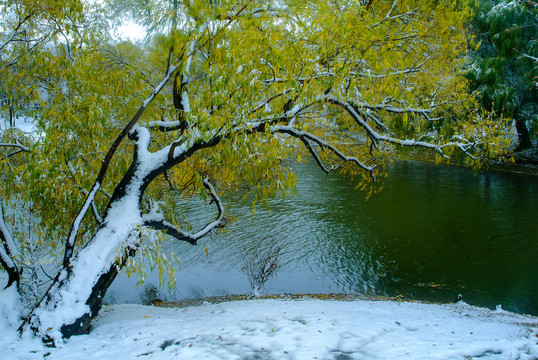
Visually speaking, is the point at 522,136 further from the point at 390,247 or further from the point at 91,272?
the point at 91,272

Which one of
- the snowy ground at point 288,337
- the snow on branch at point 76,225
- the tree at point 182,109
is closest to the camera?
the snowy ground at point 288,337

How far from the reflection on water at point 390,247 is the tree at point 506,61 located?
185 inches

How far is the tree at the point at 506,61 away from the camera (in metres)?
19.2

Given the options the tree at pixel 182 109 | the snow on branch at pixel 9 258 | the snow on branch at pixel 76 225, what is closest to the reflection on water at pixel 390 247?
the snow on branch at pixel 9 258

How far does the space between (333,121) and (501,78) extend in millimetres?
16651

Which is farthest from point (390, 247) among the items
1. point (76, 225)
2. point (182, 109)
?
point (76, 225)

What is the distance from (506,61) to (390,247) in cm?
1478

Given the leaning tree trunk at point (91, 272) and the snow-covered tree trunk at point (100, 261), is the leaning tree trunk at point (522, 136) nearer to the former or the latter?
the snow-covered tree trunk at point (100, 261)

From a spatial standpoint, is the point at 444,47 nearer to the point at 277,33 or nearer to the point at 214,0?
the point at 277,33

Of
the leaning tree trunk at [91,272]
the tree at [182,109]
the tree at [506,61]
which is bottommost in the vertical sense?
the leaning tree trunk at [91,272]

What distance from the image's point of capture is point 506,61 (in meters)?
20.2

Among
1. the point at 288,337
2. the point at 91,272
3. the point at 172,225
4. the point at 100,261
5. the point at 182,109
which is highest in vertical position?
the point at 182,109

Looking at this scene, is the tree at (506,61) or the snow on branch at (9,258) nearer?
the snow on branch at (9,258)

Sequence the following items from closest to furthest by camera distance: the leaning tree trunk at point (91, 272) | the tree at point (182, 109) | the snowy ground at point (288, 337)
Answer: the snowy ground at point (288, 337)
the leaning tree trunk at point (91, 272)
the tree at point (182, 109)
